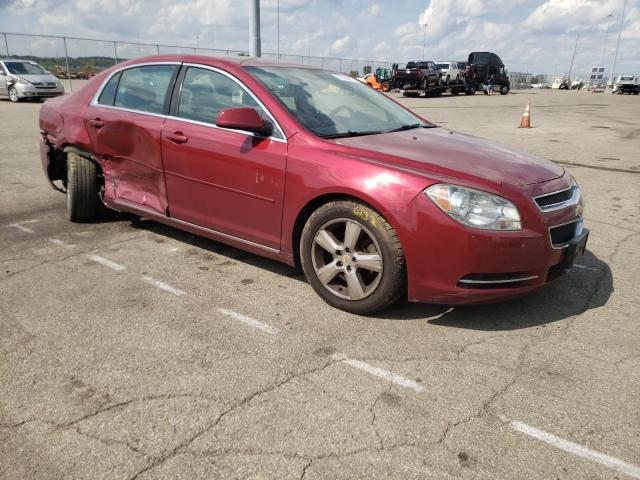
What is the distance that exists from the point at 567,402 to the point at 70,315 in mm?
2908

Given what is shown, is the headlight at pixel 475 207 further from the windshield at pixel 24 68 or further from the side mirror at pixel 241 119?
the windshield at pixel 24 68

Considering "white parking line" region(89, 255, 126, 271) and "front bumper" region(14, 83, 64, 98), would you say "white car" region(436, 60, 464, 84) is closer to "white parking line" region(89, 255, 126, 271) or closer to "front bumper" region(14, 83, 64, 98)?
"front bumper" region(14, 83, 64, 98)

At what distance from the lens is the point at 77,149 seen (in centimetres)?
496

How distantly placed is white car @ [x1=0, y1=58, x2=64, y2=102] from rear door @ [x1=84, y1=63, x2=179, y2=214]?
18069 mm

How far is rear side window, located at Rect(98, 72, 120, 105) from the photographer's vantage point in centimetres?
474

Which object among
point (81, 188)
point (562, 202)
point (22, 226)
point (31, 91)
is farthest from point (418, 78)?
point (562, 202)

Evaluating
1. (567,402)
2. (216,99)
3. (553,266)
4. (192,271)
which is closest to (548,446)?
(567,402)

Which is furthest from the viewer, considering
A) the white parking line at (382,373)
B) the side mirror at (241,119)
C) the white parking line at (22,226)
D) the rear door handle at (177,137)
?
the white parking line at (22,226)

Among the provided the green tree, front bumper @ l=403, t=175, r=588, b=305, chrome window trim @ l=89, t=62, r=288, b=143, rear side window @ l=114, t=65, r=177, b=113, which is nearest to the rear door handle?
chrome window trim @ l=89, t=62, r=288, b=143

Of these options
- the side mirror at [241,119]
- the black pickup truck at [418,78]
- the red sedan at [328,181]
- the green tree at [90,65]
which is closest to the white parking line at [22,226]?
the red sedan at [328,181]

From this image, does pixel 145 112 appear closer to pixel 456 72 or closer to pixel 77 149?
pixel 77 149

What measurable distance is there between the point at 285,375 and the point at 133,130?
106 inches

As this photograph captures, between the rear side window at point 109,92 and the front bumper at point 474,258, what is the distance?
3.16 meters

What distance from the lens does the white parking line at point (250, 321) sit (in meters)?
3.21
